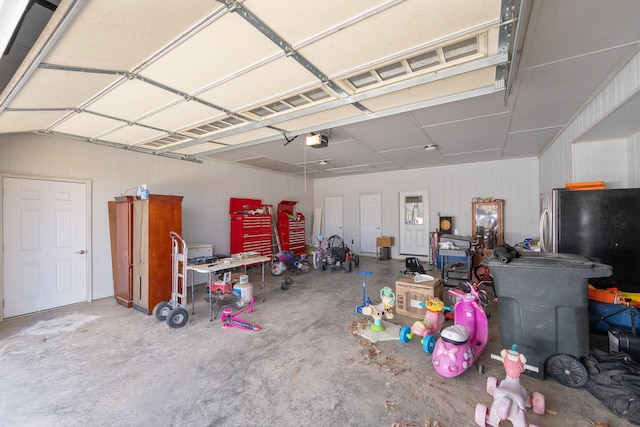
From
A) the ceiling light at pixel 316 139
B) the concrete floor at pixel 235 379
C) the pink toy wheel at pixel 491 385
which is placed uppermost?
the ceiling light at pixel 316 139

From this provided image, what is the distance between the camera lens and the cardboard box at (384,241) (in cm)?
786

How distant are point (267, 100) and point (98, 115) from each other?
82.8 inches

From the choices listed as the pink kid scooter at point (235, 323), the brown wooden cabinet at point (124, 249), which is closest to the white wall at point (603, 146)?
the pink kid scooter at point (235, 323)

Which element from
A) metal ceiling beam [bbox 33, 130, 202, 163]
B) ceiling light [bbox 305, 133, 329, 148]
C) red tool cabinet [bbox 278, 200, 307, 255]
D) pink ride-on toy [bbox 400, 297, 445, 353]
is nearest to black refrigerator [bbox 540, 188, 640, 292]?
pink ride-on toy [bbox 400, 297, 445, 353]

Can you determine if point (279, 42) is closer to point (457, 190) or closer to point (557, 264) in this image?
point (557, 264)

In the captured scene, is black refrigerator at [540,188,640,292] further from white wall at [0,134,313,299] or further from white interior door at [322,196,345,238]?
white interior door at [322,196,345,238]

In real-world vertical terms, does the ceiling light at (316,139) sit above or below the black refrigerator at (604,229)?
above

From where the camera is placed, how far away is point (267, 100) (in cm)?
275

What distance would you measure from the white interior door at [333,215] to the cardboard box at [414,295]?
5289 mm

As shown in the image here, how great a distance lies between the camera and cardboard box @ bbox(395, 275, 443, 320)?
11.5 ft

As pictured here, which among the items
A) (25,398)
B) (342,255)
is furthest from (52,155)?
(342,255)

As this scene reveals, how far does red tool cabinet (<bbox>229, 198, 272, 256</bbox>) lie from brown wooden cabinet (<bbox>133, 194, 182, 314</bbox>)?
83.7 inches

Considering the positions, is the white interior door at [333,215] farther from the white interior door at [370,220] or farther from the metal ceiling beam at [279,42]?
the metal ceiling beam at [279,42]

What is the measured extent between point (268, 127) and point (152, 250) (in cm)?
246
